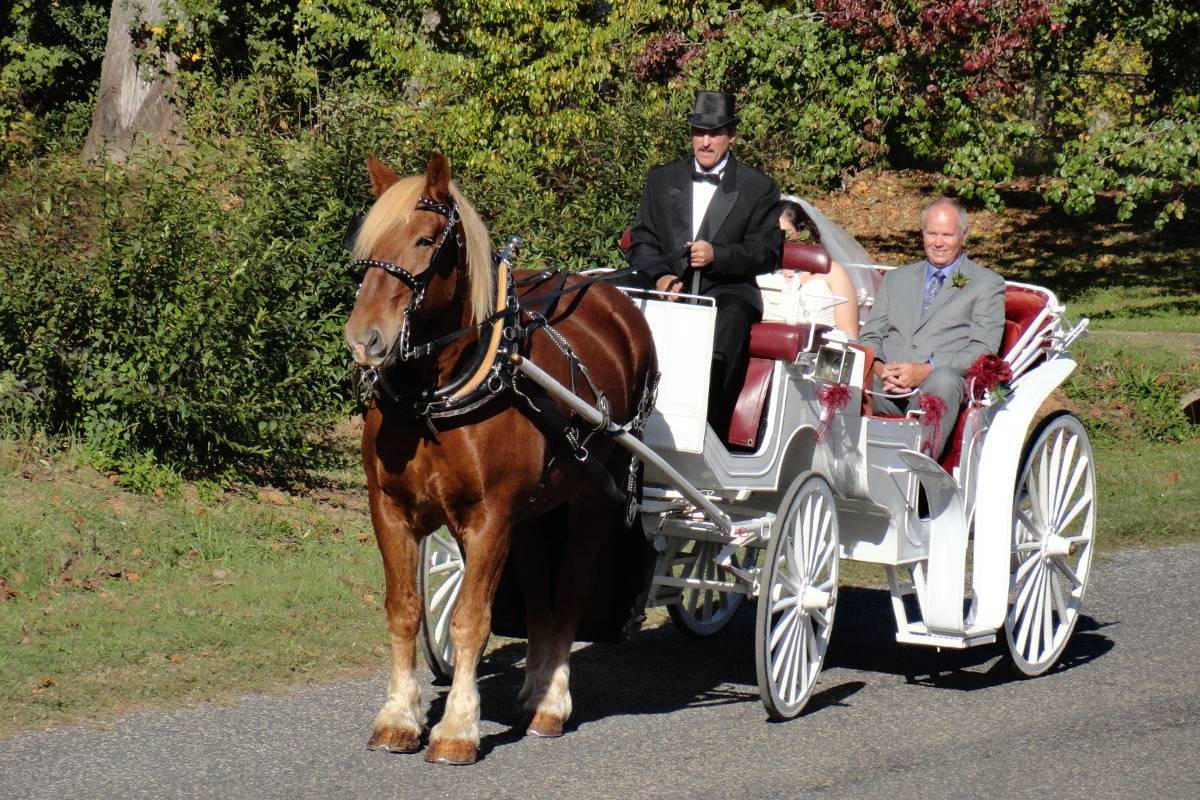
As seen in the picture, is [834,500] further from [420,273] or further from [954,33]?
[954,33]

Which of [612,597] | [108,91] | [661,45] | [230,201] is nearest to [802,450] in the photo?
[612,597]

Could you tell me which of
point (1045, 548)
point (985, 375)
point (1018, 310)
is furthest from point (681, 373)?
Answer: point (1018, 310)


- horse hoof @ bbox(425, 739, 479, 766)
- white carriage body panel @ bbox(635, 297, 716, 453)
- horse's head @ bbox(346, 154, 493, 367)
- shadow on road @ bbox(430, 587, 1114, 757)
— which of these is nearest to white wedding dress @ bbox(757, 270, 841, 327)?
white carriage body panel @ bbox(635, 297, 716, 453)

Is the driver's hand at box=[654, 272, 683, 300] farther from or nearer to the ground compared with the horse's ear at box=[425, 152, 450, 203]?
nearer to the ground

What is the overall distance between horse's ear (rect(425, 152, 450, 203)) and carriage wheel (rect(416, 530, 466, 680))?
1774mm

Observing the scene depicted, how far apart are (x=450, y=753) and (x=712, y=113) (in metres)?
3.11

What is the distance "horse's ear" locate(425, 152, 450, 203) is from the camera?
5.40m

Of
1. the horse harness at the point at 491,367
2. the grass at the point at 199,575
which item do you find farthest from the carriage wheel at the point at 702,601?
the horse harness at the point at 491,367

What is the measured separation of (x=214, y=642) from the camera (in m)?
7.31

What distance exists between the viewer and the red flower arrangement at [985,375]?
7496 millimetres

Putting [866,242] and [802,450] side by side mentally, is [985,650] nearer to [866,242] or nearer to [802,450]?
[802,450]

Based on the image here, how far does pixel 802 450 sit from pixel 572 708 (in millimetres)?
1579

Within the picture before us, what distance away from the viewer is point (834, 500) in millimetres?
7133

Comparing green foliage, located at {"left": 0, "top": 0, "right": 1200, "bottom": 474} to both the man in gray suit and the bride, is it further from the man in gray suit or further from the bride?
the man in gray suit
